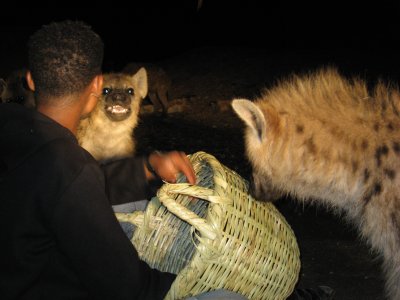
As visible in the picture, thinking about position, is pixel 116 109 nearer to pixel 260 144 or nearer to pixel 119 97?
pixel 119 97

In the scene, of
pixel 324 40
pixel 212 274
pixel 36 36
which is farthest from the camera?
pixel 324 40

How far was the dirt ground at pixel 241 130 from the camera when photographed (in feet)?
9.27

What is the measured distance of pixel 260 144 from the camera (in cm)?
206

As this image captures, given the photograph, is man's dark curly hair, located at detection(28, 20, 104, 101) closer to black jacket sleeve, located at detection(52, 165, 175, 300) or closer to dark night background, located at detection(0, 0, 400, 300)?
black jacket sleeve, located at detection(52, 165, 175, 300)

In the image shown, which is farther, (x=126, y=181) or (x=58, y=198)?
(x=126, y=181)

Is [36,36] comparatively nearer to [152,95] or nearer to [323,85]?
[323,85]

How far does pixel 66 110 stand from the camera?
147 centimetres

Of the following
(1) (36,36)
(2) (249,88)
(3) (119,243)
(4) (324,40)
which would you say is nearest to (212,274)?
(3) (119,243)

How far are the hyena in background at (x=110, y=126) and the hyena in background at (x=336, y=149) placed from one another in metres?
1.82

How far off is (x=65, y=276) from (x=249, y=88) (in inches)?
280

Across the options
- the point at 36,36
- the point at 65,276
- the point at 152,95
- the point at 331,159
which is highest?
the point at 36,36

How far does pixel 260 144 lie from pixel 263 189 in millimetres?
212

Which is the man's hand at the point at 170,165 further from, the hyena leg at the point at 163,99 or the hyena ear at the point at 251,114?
the hyena leg at the point at 163,99

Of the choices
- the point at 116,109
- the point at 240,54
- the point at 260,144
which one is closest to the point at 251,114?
the point at 260,144
